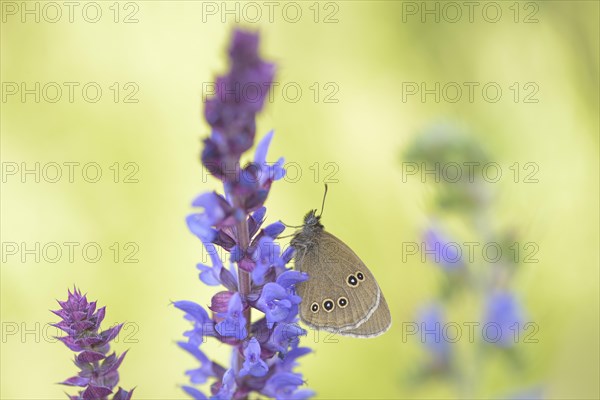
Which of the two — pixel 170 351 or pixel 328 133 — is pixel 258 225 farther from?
pixel 328 133

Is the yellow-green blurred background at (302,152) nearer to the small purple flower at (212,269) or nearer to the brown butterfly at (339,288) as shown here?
the brown butterfly at (339,288)

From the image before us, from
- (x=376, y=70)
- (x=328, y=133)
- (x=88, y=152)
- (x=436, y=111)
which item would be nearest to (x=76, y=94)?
(x=88, y=152)

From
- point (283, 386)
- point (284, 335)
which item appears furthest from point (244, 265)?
point (283, 386)

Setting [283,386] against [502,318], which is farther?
[502,318]

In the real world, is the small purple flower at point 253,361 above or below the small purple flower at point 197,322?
below

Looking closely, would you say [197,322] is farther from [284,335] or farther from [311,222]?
[311,222]

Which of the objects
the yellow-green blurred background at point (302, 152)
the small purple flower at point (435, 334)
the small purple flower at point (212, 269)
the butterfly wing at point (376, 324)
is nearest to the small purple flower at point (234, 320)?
the small purple flower at point (212, 269)

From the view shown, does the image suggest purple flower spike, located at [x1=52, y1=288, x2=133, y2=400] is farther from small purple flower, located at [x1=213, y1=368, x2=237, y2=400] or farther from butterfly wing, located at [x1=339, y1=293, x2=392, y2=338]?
butterfly wing, located at [x1=339, y1=293, x2=392, y2=338]
